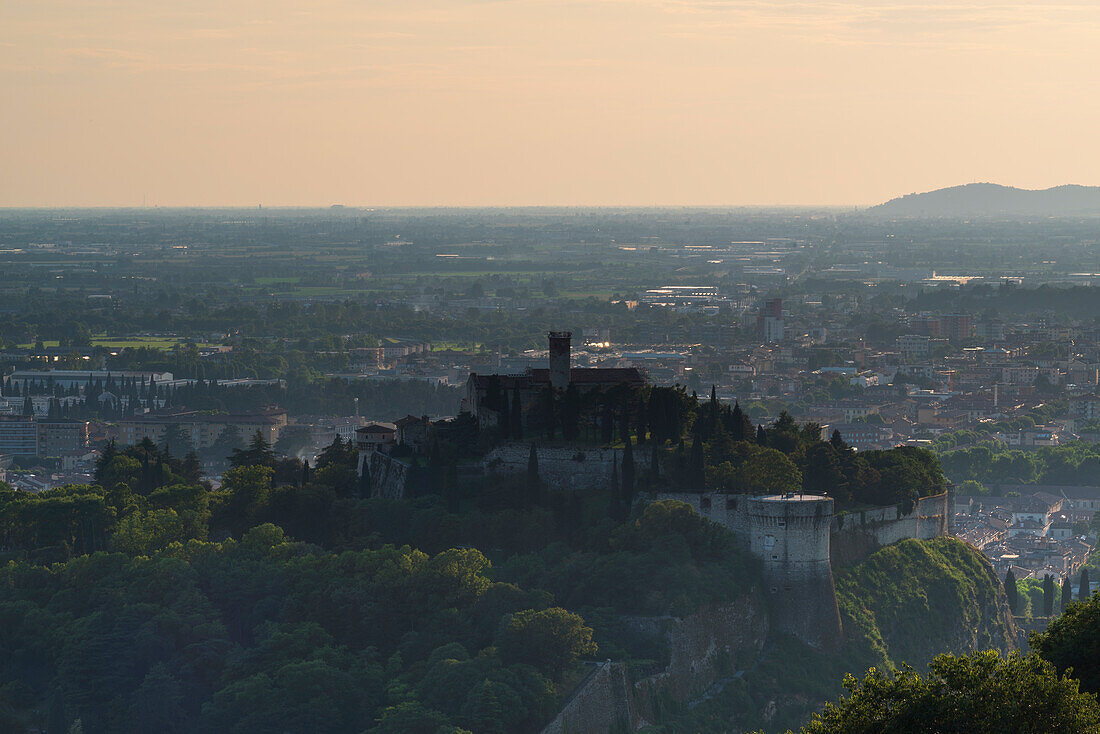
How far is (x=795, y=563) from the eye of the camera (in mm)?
59375

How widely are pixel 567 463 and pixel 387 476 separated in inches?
271

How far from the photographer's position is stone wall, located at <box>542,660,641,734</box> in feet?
166

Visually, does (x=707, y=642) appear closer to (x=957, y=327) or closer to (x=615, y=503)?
(x=615, y=503)

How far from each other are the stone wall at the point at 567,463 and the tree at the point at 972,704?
30055 millimetres

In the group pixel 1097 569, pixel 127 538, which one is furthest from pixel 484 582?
pixel 1097 569

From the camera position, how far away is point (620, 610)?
56406 millimetres

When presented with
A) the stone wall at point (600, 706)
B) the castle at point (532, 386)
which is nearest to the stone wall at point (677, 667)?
the stone wall at point (600, 706)

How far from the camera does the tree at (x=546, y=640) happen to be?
52.3m

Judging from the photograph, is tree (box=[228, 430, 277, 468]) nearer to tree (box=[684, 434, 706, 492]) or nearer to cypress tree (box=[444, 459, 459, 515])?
cypress tree (box=[444, 459, 459, 515])

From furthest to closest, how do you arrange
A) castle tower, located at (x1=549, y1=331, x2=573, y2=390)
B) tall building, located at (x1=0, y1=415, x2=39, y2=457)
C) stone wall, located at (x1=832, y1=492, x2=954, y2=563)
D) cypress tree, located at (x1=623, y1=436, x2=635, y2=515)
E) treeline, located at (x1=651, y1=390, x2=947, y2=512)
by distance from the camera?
tall building, located at (x1=0, y1=415, x2=39, y2=457)
castle tower, located at (x1=549, y1=331, x2=573, y2=390)
stone wall, located at (x1=832, y1=492, x2=954, y2=563)
cypress tree, located at (x1=623, y1=436, x2=635, y2=515)
treeline, located at (x1=651, y1=390, x2=947, y2=512)

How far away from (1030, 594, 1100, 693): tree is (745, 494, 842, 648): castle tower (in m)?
20.6

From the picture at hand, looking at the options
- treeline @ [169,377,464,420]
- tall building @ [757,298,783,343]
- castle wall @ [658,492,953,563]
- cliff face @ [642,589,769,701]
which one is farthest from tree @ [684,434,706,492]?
tall building @ [757,298,783,343]

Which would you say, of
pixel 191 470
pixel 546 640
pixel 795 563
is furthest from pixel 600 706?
pixel 191 470

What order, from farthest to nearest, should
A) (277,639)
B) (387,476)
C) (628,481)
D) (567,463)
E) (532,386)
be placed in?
1. (387,476)
2. (532,386)
3. (567,463)
4. (628,481)
5. (277,639)
